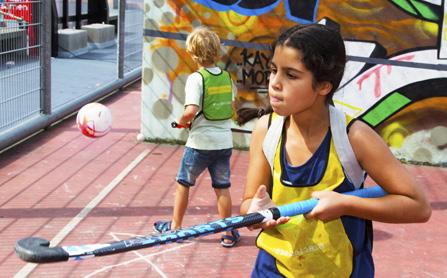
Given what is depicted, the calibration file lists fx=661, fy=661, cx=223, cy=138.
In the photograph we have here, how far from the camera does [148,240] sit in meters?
2.11

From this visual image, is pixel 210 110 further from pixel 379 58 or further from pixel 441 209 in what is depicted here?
pixel 379 58

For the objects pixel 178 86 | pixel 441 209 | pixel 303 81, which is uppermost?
pixel 303 81

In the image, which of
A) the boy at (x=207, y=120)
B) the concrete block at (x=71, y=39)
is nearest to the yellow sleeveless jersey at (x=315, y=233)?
the boy at (x=207, y=120)

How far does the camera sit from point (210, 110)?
→ 498 cm

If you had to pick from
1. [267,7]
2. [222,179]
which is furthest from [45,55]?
[222,179]

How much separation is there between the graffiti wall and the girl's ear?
18.2 feet

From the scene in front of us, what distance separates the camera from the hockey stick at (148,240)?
6.32 ft

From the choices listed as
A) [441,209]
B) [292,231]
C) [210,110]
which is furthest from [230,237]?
[292,231]

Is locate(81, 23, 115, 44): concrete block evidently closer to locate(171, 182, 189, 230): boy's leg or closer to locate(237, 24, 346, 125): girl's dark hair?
locate(171, 182, 189, 230): boy's leg

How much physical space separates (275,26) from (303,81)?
589 centimetres

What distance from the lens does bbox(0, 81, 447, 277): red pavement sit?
476cm

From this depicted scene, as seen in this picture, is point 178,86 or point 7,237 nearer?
point 7,237

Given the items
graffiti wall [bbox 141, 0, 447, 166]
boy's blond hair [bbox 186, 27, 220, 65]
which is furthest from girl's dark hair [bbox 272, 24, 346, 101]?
graffiti wall [bbox 141, 0, 447, 166]

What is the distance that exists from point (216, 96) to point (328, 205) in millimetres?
2792
